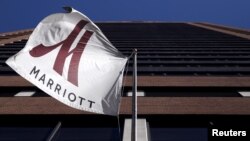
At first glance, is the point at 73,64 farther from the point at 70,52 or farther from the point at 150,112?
the point at 150,112

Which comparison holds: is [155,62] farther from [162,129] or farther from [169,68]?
[162,129]

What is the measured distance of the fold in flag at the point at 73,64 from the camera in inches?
392

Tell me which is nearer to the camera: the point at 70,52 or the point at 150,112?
the point at 70,52

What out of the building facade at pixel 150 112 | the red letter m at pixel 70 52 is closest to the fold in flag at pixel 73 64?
the red letter m at pixel 70 52

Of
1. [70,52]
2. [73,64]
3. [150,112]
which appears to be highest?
[70,52]

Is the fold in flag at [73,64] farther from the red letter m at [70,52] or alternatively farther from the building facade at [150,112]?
the building facade at [150,112]

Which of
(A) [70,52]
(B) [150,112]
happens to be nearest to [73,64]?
(A) [70,52]

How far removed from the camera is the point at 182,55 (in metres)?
35.7

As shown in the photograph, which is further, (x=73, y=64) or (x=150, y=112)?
(x=150, y=112)

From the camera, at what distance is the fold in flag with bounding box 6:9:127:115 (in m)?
9.96

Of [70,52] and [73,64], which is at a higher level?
[70,52]

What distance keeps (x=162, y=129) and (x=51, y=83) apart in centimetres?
627

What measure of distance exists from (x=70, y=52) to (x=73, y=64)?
31cm

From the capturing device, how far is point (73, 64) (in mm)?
10352
